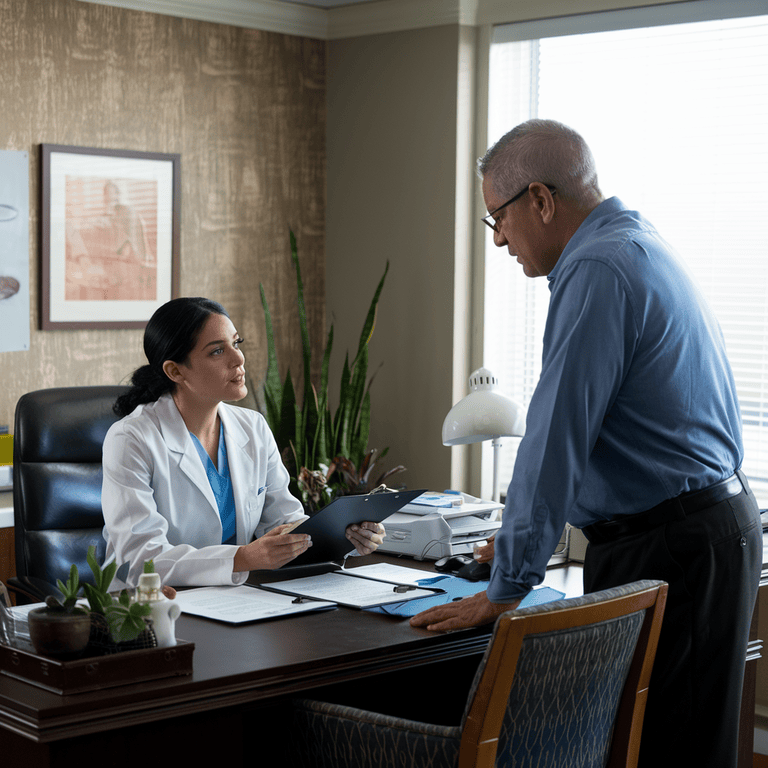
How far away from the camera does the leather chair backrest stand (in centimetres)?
285

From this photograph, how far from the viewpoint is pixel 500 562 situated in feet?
5.99

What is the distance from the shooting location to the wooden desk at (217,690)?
151cm

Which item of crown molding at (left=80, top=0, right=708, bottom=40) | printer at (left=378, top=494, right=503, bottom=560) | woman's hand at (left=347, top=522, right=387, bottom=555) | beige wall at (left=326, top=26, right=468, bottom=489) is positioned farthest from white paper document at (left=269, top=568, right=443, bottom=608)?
crown molding at (left=80, top=0, right=708, bottom=40)

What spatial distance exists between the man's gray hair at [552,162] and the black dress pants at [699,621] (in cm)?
63

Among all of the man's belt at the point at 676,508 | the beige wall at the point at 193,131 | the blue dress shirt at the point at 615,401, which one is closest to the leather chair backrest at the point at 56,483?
the beige wall at the point at 193,131

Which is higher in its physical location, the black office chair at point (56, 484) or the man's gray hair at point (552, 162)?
the man's gray hair at point (552, 162)

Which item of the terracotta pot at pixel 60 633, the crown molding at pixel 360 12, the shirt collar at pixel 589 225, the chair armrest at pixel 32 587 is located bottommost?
the chair armrest at pixel 32 587

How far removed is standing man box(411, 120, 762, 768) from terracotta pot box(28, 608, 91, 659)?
0.65 m

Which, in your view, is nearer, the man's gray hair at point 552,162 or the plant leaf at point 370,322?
the man's gray hair at point 552,162

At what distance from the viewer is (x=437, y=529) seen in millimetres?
2717

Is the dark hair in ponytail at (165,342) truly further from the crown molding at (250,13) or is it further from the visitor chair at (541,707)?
the crown molding at (250,13)

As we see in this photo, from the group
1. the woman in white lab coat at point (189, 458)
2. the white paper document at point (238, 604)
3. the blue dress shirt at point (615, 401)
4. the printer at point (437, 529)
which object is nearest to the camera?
the blue dress shirt at point (615, 401)

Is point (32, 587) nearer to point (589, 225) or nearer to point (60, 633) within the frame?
point (60, 633)

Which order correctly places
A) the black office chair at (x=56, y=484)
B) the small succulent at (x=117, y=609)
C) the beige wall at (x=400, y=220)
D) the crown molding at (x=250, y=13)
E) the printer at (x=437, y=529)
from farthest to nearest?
the beige wall at (x=400, y=220) < the crown molding at (x=250, y=13) < the black office chair at (x=56, y=484) < the printer at (x=437, y=529) < the small succulent at (x=117, y=609)
